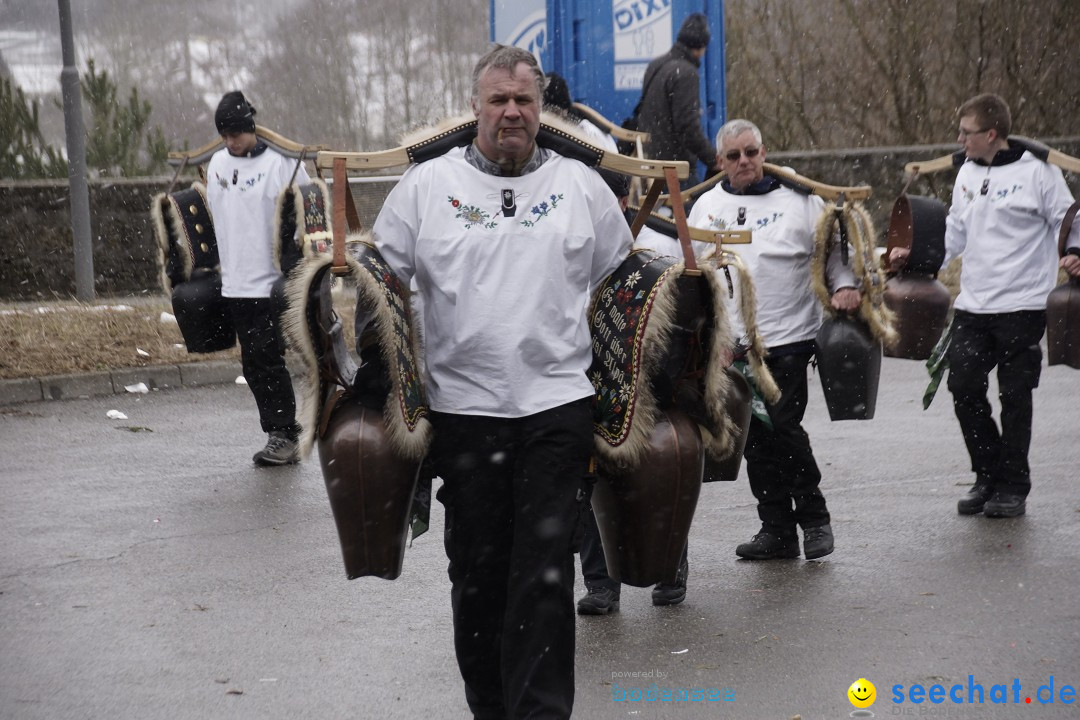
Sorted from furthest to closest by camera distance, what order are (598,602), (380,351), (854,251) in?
1. (854,251)
2. (598,602)
3. (380,351)

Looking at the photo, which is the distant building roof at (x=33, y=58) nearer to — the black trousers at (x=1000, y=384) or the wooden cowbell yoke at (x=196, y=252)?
the wooden cowbell yoke at (x=196, y=252)

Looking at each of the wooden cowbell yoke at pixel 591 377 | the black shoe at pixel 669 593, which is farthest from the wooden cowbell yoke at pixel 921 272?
the wooden cowbell yoke at pixel 591 377

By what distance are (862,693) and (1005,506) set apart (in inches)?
99.2

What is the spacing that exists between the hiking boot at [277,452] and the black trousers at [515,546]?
445 cm

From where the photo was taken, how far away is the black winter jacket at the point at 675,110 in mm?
10883

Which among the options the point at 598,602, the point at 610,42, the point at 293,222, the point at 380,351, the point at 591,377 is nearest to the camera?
the point at 380,351

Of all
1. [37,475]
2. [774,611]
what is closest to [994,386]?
[774,611]

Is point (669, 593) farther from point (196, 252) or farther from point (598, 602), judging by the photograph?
point (196, 252)

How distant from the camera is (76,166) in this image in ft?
45.6

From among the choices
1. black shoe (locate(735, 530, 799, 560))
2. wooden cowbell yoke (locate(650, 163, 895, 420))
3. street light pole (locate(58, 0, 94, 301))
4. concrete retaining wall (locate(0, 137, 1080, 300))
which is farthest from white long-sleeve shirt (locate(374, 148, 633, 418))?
concrete retaining wall (locate(0, 137, 1080, 300))

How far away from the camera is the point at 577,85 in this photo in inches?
474

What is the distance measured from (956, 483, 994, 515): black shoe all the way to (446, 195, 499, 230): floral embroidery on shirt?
→ 3845mm

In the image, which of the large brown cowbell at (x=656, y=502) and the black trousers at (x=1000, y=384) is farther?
the black trousers at (x=1000, y=384)

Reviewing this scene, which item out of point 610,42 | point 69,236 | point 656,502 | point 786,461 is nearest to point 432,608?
point 786,461
